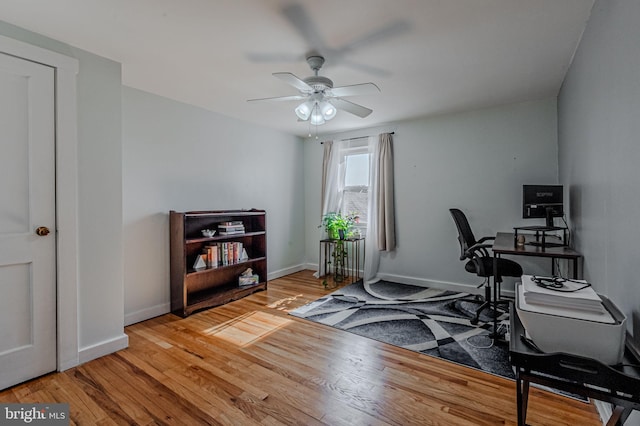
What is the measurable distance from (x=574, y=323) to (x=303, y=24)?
2.08 metres

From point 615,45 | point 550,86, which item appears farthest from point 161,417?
point 550,86

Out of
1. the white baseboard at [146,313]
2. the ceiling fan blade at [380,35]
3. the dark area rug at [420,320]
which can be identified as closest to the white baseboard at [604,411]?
the dark area rug at [420,320]

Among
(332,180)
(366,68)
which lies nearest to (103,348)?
(366,68)

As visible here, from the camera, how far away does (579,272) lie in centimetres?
231

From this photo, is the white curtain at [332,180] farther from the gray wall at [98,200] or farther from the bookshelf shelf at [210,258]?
the gray wall at [98,200]

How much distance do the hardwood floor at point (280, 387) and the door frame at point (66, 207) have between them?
236mm

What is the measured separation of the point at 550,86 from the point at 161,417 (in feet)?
13.8

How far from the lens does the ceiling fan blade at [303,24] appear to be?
1.79 m

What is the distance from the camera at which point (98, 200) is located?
2.30 metres

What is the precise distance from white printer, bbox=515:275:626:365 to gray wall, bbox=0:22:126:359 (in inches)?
108

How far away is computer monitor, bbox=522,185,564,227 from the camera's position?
2.62 m

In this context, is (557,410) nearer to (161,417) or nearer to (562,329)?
(562,329)

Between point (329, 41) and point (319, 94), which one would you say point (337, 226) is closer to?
point (319, 94)

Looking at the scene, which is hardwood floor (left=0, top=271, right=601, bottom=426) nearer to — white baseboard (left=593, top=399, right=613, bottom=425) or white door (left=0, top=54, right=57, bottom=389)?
white baseboard (left=593, top=399, right=613, bottom=425)
